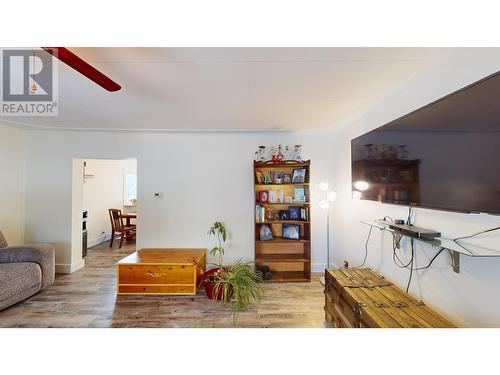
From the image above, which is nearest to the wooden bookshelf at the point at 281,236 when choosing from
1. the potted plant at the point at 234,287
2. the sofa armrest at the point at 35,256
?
the potted plant at the point at 234,287

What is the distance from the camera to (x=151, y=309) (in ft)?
7.45

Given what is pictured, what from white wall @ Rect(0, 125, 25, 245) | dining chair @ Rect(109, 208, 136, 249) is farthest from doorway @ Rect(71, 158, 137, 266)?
white wall @ Rect(0, 125, 25, 245)

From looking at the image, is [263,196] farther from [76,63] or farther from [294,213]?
[76,63]

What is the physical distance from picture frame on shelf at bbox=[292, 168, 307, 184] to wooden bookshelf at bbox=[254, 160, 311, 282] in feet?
0.11

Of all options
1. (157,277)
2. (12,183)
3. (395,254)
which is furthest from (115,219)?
(395,254)

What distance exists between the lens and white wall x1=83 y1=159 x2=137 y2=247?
483cm

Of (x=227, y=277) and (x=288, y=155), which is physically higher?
(x=288, y=155)

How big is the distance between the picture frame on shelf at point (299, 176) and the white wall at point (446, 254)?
101cm

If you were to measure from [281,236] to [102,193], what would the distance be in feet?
15.5

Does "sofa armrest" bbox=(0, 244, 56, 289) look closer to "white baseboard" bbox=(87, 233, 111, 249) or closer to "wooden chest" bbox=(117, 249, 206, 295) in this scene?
"wooden chest" bbox=(117, 249, 206, 295)
